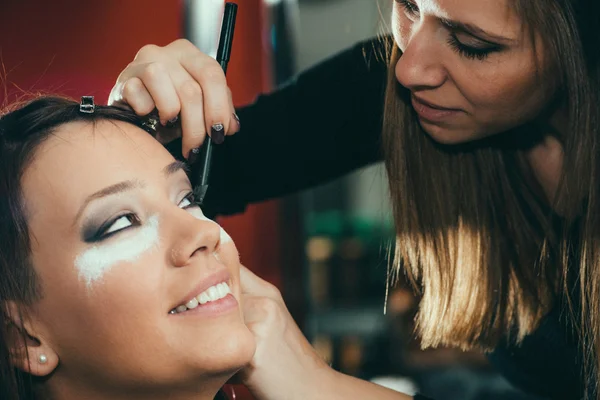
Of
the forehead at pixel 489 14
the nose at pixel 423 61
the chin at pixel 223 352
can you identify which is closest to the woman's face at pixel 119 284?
the chin at pixel 223 352

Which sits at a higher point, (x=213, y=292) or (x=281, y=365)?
(x=213, y=292)

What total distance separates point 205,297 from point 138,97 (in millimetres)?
392

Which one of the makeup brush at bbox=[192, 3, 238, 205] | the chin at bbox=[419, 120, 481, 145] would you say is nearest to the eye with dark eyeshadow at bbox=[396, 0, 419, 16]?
the chin at bbox=[419, 120, 481, 145]

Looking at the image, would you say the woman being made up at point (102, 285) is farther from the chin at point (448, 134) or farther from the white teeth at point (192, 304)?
the chin at point (448, 134)

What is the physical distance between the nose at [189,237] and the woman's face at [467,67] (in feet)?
1.60

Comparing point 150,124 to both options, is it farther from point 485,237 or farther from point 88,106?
point 485,237

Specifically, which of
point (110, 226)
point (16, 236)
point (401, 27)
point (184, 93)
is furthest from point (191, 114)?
point (401, 27)

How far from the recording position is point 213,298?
1.33 metres

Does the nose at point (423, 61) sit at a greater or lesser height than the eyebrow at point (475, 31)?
lesser

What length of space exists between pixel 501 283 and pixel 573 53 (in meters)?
0.63

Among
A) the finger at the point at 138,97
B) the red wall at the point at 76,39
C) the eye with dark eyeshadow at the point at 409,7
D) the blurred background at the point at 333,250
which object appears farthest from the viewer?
the blurred background at the point at 333,250

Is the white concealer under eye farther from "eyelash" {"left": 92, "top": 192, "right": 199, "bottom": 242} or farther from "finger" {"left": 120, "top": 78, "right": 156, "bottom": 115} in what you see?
"finger" {"left": 120, "top": 78, "right": 156, "bottom": 115}

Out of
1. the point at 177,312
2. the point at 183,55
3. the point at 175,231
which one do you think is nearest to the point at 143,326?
the point at 177,312

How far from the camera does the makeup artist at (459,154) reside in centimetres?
140
